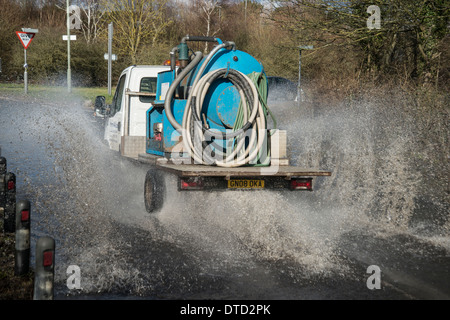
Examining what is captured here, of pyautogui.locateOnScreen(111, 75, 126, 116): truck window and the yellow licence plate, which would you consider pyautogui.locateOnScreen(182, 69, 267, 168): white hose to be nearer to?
the yellow licence plate

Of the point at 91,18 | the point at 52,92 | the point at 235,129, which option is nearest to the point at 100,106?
the point at 235,129

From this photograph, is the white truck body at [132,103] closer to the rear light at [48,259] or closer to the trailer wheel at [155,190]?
the trailer wheel at [155,190]

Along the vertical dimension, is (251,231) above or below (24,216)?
below

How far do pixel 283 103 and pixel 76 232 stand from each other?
14.6 m

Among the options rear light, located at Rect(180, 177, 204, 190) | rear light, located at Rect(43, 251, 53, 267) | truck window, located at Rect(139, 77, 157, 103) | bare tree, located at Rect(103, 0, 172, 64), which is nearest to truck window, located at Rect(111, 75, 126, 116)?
truck window, located at Rect(139, 77, 157, 103)

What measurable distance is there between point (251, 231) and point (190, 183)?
40.5 inches

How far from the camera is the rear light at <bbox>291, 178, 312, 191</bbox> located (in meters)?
7.04

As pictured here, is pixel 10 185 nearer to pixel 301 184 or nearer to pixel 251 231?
pixel 251 231

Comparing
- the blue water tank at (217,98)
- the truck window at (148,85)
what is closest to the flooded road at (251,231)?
the blue water tank at (217,98)

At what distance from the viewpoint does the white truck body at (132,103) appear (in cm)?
1012

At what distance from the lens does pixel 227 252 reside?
19.6ft

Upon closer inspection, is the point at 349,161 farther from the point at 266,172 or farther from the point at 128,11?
the point at 128,11

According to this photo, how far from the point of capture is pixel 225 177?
21.7 ft

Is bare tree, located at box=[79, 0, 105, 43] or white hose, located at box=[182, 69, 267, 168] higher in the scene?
bare tree, located at box=[79, 0, 105, 43]
